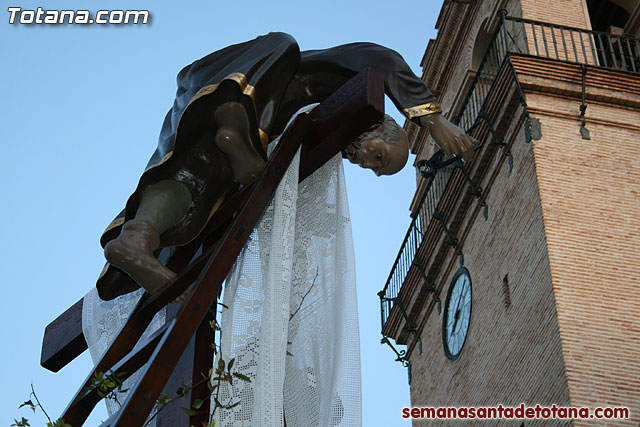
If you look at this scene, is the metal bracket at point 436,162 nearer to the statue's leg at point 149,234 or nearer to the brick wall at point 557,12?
the statue's leg at point 149,234

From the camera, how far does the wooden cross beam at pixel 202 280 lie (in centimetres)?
365

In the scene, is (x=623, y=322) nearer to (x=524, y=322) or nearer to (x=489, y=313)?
(x=524, y=322)

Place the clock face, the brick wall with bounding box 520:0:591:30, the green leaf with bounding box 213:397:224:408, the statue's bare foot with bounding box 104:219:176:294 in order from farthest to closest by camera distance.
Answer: the brick wall with bounding box 520:0:591:30 → the clock face → the statue's bare foot with bounding box 104:219:176:294 → the green leaf with bounding box 213:397:224:408

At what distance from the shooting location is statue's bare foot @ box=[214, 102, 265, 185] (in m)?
4.52

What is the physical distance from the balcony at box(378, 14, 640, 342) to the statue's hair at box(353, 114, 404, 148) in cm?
961

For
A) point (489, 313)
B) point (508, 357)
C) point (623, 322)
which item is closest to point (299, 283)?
point (623, 322)

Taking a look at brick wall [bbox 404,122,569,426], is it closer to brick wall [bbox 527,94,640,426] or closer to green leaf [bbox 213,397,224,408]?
brick wall [bbox 527,94,640,426]

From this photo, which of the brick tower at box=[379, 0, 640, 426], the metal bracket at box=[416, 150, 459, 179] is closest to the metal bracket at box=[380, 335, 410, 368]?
the brick tower at box=[379, 0, 640, 426]

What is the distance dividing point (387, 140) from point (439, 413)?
42.1 feet

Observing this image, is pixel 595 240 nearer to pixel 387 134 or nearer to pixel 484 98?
pixel 484 98

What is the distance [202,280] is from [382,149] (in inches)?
54.1

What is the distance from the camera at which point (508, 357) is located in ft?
45.8

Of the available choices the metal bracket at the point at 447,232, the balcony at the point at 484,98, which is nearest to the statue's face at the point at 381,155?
the balcony at the point at 484,98

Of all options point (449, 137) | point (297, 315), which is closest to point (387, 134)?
point (449, 137)
